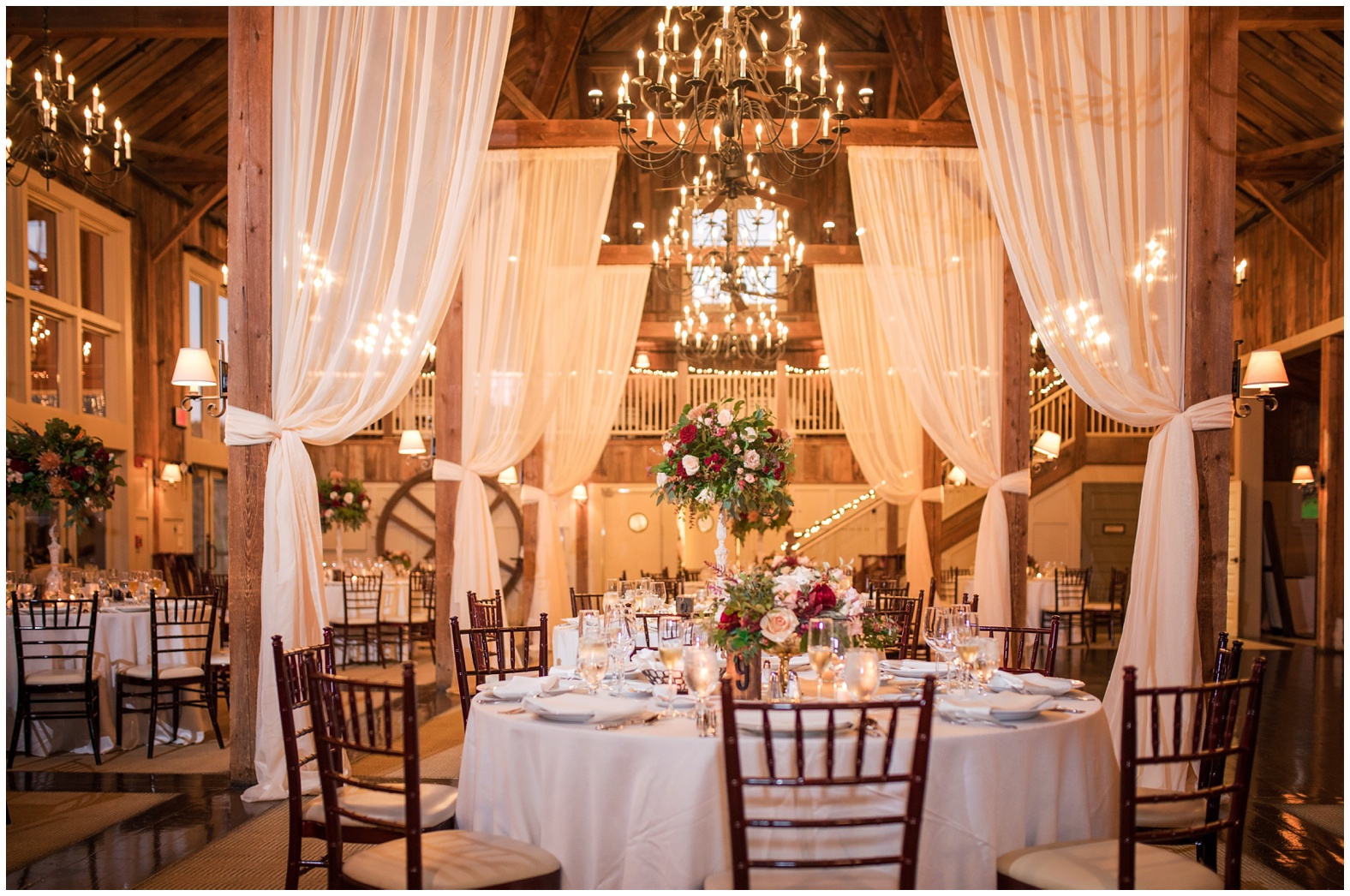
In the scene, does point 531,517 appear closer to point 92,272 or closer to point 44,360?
point 44,360

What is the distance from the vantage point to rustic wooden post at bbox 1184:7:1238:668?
535cm

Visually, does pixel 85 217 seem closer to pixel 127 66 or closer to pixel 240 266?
pixel 127 66

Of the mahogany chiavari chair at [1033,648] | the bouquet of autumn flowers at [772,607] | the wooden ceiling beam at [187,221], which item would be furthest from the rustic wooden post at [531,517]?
the bouquet of autumn flowers at [772,607]

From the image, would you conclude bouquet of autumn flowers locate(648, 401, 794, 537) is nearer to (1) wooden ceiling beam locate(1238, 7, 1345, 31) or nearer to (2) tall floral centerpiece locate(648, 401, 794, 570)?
(2) tall floral centerpiece locate(648, 401, 794, 570)

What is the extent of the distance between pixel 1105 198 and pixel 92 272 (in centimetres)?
1105

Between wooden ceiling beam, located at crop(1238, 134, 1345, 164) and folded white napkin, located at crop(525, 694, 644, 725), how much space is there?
29.9 ft

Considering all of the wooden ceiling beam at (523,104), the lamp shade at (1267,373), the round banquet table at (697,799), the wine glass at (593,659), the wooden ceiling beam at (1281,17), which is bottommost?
the round banquet table at (697,799)

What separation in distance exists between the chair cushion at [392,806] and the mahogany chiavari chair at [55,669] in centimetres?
341

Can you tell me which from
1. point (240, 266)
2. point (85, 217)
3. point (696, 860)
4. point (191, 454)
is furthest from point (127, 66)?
point (696, 860)

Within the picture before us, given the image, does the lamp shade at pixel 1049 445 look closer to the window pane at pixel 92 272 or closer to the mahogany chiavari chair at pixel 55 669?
the mahogany chiavari chair at pixel 55 669

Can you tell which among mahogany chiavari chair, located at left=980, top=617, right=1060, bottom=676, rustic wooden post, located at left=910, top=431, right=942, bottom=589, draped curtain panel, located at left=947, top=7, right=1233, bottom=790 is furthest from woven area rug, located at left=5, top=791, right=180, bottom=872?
rustic wooden post, located at left=910, top=431, right=942, bottom=589

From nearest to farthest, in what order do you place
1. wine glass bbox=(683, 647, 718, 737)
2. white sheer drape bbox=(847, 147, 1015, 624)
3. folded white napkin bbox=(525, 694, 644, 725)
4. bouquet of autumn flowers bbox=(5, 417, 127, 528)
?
wine glass bbox=(683, 647, 718, 737), folded white napkin bbox=(525, 694, 644, 725), bouquet of autumn flowers bbox=(5, 417, 127, 528), white sheer drape bbox=(847, 147, 1015, 624)

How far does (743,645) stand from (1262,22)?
6.80 metres

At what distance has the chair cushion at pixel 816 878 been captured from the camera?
2.67 metres
